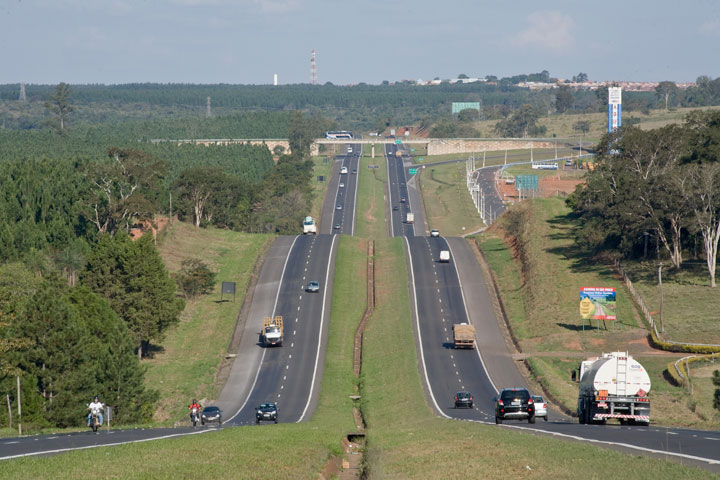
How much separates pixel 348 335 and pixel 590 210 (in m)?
48.6

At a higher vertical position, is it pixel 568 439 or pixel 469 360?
pixel 568 439

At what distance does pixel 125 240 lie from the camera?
98875mm

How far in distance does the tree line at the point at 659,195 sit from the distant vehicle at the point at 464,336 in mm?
28449

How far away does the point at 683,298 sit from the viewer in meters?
101

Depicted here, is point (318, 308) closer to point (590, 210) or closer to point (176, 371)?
point (176, 371)

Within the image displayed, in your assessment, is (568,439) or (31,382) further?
(31,382)

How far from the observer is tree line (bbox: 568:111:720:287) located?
105438 mm

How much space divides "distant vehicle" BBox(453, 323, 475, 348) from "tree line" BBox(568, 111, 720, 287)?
93.3 feet

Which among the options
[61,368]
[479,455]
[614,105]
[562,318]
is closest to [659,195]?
[562,318]

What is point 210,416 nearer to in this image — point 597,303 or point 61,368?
point 61,368

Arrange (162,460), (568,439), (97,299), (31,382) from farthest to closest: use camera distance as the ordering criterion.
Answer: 1. (97,299)
2. (31,382)
3. (568,439)
4. (162,460)

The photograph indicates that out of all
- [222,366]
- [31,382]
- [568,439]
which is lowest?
[222,366]

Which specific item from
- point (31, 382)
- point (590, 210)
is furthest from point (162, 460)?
point (590, 210)

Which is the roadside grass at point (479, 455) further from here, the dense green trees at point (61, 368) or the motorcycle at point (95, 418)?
the dense green trees at point (61, 368)
